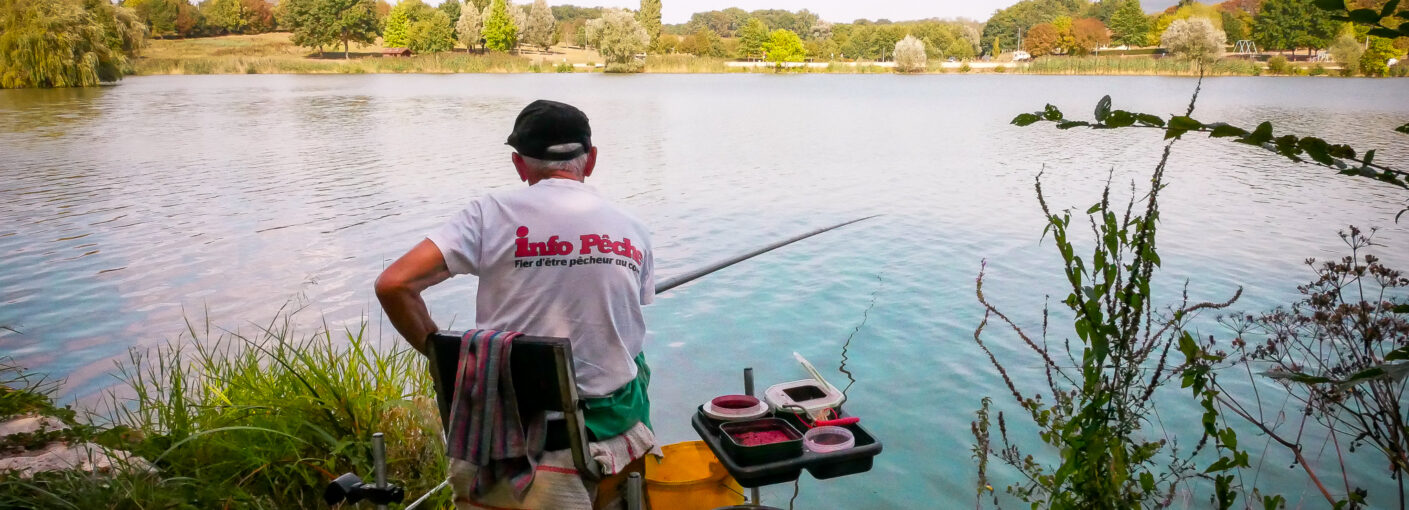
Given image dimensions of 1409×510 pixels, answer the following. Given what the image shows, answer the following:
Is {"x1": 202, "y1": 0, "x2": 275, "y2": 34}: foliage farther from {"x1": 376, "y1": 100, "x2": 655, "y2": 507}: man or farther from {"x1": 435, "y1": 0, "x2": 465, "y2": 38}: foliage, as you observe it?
{"x1": 376, "y1": 100, "x2": 655, "y2": 507}: man

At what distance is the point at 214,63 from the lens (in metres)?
54.5

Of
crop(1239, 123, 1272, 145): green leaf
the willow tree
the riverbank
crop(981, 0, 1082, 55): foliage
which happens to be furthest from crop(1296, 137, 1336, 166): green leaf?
crop(981, 0, 1082, 55): foliage

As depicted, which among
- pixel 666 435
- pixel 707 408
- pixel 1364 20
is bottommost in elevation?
pixel 666 435

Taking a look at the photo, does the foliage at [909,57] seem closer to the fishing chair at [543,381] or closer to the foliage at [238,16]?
the foliage at [238,16]

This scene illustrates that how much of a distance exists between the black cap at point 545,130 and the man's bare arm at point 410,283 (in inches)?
13.2

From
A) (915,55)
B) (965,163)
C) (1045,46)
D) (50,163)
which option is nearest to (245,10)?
(915,55)

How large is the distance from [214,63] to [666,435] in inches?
2246

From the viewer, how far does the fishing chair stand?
191 centimetres

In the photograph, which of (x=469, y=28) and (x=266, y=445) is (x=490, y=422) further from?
(x=469, y=28)

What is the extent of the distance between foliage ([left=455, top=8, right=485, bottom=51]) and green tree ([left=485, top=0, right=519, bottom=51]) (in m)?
0.74

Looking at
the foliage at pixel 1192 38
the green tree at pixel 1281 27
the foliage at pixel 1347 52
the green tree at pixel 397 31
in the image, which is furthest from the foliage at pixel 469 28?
the foliage at pixel 1347 52

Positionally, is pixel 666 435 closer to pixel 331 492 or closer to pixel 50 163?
pixel 331 492

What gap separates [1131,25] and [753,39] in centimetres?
3616

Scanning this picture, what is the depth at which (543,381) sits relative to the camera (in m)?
1.96
